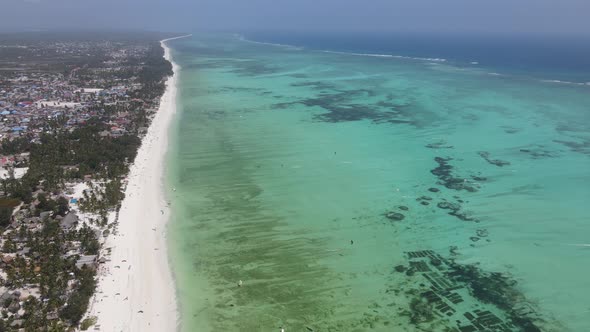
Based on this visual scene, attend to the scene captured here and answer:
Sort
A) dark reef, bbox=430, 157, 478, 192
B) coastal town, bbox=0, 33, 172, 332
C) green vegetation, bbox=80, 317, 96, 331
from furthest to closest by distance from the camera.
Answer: dark reef, bbox=430, 157, 478, 192
coastal town, bbox=0, 33, 172, 332
green vegetation, bbox=80, 317, 96, 331

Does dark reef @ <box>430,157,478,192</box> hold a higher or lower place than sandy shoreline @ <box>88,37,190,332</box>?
higher

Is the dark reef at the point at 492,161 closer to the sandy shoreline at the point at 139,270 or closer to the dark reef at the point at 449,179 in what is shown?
the dark reef at the point at 449,179

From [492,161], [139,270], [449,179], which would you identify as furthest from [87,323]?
[492,161]

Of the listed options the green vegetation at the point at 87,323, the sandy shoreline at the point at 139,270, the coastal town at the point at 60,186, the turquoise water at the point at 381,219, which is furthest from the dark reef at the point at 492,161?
the green vegetation at the point at 87,323

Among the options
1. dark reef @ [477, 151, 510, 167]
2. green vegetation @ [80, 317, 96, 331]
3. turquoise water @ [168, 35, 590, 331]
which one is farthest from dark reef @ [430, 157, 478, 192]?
green vegetation @ [80, 317, 96, 331]

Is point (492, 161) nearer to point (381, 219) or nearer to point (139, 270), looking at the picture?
point (381, 219)

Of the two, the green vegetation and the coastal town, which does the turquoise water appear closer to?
the green vegetation
